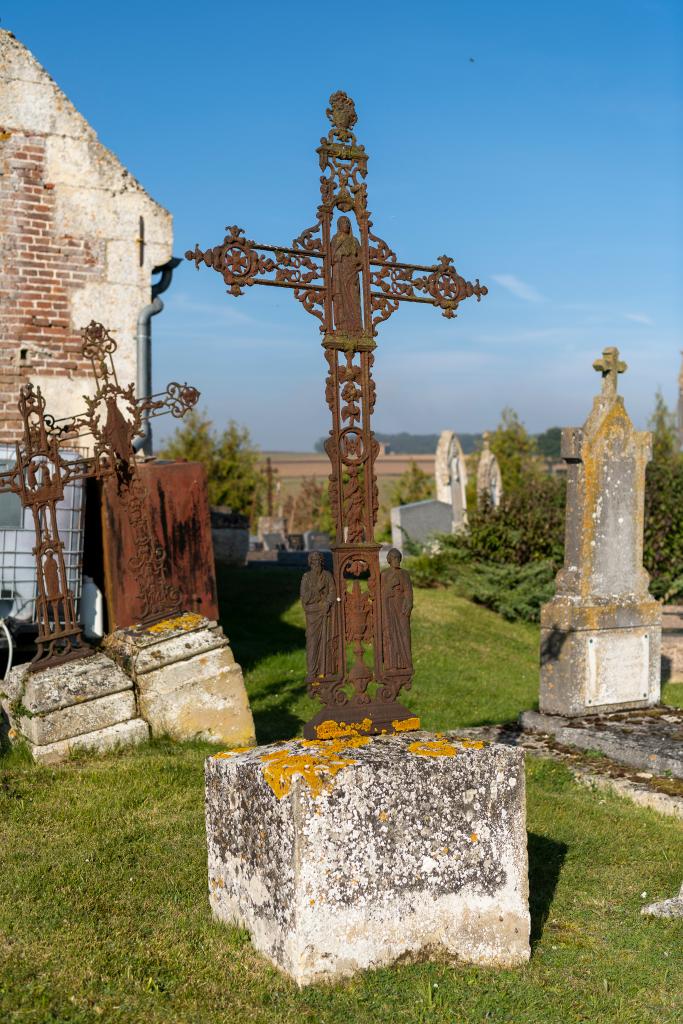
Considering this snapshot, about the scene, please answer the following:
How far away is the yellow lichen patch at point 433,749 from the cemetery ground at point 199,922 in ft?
2.68

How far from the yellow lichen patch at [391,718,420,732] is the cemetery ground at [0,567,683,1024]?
1.06 metres

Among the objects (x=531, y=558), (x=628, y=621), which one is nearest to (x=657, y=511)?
(x=531, y=558)

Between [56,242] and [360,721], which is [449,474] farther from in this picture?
[360,721]

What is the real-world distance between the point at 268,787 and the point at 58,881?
4.85ft

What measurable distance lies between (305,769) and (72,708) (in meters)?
3.41

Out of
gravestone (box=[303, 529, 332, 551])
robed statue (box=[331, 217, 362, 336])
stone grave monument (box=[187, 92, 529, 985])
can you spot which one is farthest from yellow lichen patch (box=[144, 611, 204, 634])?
gravestone (box=[303, 529, 332, 551])

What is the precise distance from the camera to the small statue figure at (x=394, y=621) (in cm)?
488

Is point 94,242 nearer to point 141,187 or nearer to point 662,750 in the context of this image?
point 141,187

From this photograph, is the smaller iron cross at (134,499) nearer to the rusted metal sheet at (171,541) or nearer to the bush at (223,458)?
the rusted metal sheet at (171,541)

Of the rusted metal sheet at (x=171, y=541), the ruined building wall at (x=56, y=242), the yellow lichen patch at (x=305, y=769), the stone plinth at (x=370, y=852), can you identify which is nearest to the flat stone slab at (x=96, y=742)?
the rusted metal sheet at (x=171, y=541)

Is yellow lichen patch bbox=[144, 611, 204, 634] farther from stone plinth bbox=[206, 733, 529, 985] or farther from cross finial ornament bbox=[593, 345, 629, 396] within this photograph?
cross finial ornament bbox=[593, 345, 629, 396]

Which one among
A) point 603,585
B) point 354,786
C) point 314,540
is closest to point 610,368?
point 603,585

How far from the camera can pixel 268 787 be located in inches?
161

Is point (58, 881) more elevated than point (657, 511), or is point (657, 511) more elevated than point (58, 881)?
point (657, 511)
